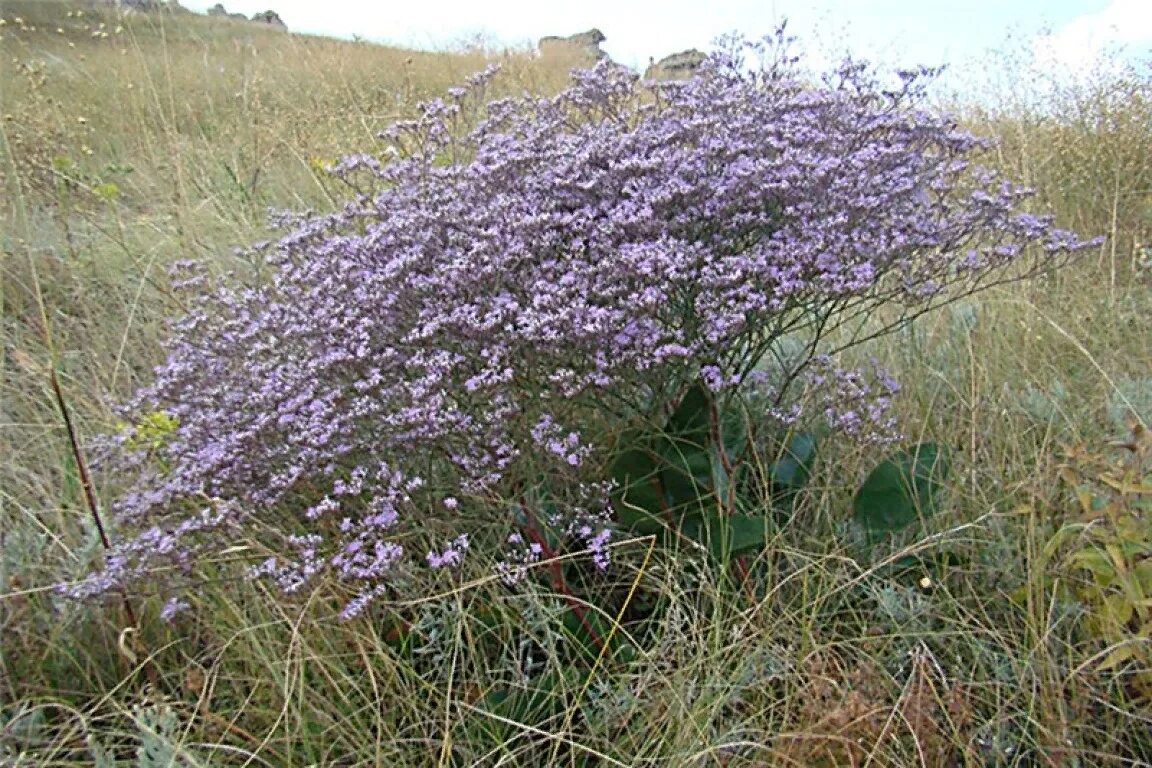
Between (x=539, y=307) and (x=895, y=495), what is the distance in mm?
865

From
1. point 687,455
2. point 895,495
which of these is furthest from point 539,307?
point 895,495

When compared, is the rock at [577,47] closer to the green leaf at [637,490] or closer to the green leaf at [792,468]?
the green leaf at [792,468]

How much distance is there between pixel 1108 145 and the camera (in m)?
4.92

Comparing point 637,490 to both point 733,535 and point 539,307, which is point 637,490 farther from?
point 539,307

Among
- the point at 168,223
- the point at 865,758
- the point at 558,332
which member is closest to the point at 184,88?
the point at 168,223

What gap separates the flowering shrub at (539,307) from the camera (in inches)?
67.8

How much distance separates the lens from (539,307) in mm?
1709

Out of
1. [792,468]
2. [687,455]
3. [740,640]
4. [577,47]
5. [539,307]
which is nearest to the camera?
[539,307]

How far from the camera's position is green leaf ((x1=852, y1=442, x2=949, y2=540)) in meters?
1.98

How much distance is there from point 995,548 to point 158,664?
1762mm

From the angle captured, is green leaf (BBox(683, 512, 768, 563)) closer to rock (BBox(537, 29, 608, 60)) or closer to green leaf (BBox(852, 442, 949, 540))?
green leaf (BBox(852, 442, 949, 540))

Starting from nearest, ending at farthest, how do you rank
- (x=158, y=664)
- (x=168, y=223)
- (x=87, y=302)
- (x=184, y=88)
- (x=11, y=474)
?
(x=158, y=664) → (x=11, y=474) → (x=87, y=302) → (x=168, y=223) → (x=184, y=88)

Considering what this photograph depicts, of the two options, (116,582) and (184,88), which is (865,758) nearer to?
(116,582)

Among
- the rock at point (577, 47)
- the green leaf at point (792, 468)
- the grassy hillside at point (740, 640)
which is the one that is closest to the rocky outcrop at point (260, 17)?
the rock at point (577, 47)
